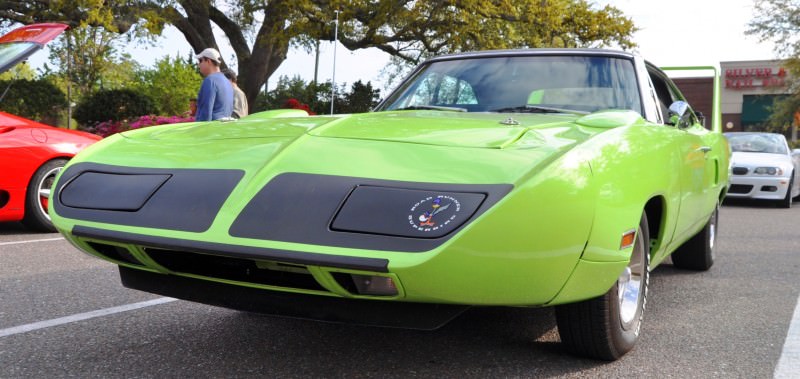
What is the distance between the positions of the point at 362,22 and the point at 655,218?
17210 millimetres

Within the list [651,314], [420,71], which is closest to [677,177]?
[651,314]

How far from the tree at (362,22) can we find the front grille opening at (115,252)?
49.3 ft

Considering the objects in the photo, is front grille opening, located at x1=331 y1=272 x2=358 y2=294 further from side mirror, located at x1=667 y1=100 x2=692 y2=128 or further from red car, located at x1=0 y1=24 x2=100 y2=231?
red car, located at x1=0 y1=24 x2=100 y2=231

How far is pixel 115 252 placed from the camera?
2.59m

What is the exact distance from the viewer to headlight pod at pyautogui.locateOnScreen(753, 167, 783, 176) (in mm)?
12219

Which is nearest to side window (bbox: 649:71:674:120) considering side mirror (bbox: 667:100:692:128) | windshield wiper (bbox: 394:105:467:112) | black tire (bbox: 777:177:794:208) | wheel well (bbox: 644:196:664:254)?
side mirror (bbox: 667:100:692:128)

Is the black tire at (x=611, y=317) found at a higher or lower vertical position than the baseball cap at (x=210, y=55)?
lower

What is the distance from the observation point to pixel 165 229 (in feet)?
7.61

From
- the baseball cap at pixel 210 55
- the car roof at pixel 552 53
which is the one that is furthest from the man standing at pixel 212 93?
the car roof at pixel 552 53

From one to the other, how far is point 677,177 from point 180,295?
2189mm

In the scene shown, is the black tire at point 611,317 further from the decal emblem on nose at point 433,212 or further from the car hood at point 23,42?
the car hood at point 23,42

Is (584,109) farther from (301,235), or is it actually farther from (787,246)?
(787,246)

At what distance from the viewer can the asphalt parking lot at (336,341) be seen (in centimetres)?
276

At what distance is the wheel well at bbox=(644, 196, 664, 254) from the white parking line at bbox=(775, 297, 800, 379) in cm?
67
